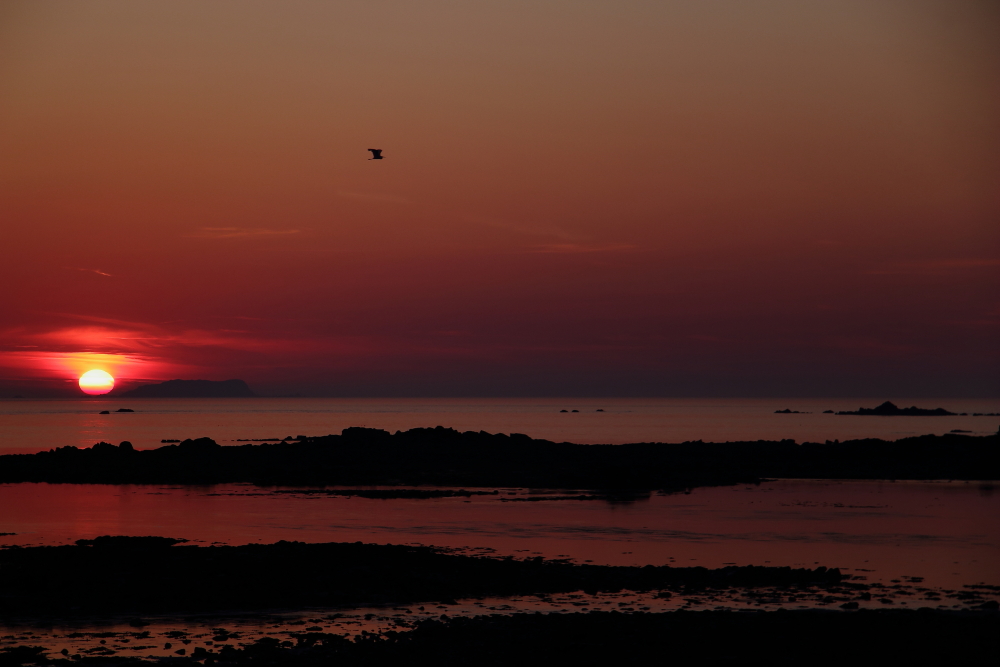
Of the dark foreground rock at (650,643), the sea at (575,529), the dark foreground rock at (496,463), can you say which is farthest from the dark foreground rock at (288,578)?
the dark foreground rock at (496,463)

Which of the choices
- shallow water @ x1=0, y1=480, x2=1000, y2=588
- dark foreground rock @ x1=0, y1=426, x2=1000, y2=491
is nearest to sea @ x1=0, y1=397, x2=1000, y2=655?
shallow water @ x1=0, y1=480, x2=1000, y2=588

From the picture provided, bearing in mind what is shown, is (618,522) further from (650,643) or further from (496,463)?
(496,463)

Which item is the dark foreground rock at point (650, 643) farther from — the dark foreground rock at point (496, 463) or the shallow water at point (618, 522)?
the dark foreground rock at point (496, 463)

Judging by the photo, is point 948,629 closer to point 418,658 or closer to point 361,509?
point 418,658

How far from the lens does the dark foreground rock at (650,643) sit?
16188 mm

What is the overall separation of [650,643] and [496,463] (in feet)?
148

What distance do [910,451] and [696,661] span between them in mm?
51830

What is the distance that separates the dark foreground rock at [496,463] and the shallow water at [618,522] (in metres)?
4.20

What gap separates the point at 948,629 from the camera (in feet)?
58.4

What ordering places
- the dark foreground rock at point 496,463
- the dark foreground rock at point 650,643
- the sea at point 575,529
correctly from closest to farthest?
1. the dark foreground rock at point 650,643
2. the sea at point 575,529
3. the dark foreground rock at point 496,463

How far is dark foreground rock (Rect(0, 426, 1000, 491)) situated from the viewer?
178 feet

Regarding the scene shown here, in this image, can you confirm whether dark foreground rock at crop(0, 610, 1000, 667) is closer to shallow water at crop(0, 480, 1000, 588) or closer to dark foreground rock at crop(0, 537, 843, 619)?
dark foreground rock at crop(0, 537, 843, 619)

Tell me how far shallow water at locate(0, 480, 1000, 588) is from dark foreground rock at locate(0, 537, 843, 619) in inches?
116

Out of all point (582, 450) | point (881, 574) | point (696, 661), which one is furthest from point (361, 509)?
point (582, 450)
